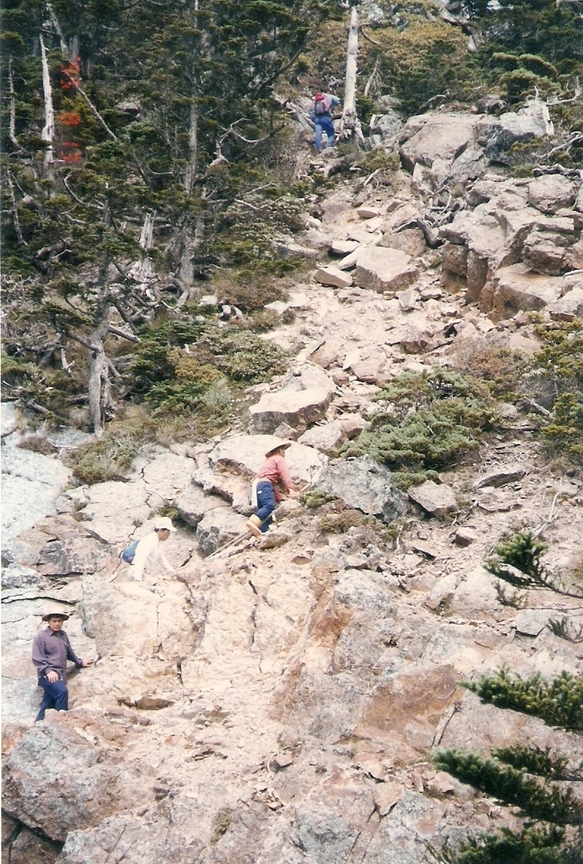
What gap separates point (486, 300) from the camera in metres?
18.0

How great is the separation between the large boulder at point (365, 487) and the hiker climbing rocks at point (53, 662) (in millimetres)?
3923

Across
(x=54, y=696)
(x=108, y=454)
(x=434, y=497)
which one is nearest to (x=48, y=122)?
(x=108, y=454)

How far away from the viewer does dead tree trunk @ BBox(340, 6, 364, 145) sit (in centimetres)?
2561

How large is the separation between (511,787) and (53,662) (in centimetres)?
520

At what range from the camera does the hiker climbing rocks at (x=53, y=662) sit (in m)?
9.92

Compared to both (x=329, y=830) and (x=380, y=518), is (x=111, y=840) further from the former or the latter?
(x=380, y=518)

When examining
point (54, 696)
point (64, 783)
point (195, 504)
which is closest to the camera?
point (64, 783)

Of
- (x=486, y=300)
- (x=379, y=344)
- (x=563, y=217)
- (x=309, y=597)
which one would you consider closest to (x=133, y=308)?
(x=379, y=344)

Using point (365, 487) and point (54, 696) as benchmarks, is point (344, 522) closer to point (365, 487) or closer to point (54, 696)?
point (365, 487)

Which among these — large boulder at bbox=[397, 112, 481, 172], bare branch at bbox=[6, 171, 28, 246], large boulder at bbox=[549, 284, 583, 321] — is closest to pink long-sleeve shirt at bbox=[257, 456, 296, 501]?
large boulder at bbox=[549, 284, 583, 321]

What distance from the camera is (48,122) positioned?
77.0ft

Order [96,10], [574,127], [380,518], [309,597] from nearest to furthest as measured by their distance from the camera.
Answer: [309,597] < [380,518] < [574,127] < [96,10]

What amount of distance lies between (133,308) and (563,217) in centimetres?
867

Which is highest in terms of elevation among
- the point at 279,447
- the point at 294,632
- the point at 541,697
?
the point at 541,697
